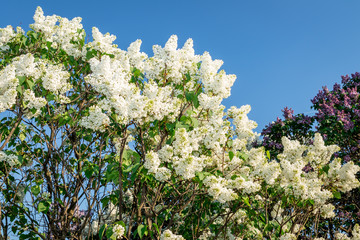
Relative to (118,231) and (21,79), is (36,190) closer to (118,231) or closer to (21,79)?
(21,79)

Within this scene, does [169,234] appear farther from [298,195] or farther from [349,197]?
[349,197]

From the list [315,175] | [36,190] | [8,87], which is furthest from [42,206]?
[315,175]

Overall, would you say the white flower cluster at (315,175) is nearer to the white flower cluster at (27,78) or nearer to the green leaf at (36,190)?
the white flower cluster at (27,78)

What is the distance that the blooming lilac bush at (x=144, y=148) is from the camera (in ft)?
14.2

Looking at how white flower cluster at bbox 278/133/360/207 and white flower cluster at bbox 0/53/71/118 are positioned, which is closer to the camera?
white flower cluster at bbox 0/53/71/118

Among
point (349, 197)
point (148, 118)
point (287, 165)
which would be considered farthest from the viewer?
point (349, 197)

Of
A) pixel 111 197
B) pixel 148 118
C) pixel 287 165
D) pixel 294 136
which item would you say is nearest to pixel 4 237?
pixel 111 197

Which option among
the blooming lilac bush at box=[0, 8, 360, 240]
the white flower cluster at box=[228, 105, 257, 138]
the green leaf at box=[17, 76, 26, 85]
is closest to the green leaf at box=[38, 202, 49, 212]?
the blooming lilac bush at box=[0, 8, 360, 240]

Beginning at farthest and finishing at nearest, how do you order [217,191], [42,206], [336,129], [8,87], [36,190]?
[336,129] → [36,190] → [42,206] → [8,87] → [217,191]

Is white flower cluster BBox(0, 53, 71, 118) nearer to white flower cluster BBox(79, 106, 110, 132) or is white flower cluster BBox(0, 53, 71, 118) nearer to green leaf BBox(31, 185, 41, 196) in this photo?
white flower cluster BBox(79, 106, 110, 132)

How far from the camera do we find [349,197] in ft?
26.8

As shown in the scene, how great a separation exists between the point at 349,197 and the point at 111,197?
232 inches

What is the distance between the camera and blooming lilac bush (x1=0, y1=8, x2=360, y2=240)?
4.33 meters

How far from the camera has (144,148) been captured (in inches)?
189
